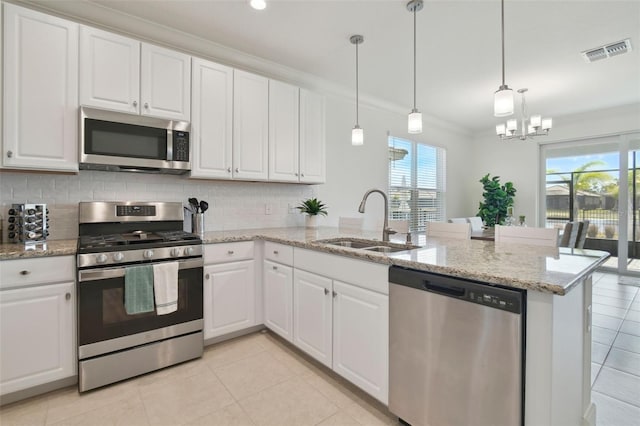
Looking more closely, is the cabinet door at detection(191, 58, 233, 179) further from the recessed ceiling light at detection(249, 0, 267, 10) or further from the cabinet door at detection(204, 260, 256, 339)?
the cabinet door at detection(204, 260, 256, 339)

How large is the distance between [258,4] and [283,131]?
115 centimetres

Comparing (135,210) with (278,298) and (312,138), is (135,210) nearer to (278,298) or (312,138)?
(278,298)

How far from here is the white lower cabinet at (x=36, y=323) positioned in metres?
1.79

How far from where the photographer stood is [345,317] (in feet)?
6.34

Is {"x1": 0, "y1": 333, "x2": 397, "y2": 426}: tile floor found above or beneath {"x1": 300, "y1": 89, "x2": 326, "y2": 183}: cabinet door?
beneath

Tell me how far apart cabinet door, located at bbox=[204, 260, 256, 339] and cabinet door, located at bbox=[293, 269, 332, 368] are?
0.55m

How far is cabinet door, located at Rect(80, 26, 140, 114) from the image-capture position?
2205 mm

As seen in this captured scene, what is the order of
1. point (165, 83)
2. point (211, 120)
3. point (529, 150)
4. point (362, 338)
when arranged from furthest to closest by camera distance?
point (529, 150) → point (211, 120) → point (165, 83) → point (362, 338)

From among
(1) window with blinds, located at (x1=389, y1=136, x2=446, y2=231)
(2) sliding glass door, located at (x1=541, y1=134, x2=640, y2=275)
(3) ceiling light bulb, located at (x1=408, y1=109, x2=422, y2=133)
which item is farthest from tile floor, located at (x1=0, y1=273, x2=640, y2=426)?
(2) sliding glass door, located at (x1=541, y1=134, x2=640, y2=275)

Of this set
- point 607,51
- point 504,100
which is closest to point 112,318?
point 504,100

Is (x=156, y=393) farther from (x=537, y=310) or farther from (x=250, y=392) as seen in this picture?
(x=537, y=310)

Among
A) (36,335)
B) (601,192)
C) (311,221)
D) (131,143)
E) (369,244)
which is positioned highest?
(131,143)

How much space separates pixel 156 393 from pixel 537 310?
85.6 inches

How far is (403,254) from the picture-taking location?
1.75 m
